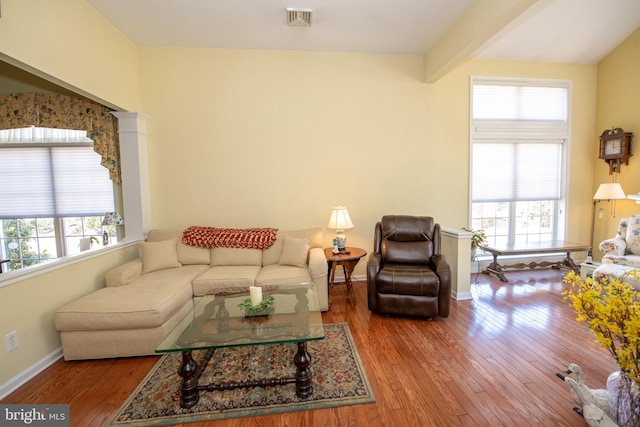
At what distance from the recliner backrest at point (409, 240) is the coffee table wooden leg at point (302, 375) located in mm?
1763

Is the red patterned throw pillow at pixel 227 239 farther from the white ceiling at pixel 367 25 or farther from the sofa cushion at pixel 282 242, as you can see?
the white ceiling at pixel 367 25

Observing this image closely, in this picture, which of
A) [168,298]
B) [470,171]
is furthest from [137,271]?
[470,171]

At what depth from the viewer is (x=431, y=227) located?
3391 millimetres

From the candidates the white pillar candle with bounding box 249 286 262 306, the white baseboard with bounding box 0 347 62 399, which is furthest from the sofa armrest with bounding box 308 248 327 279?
the white baseboard with bounding box 0 347 62 399

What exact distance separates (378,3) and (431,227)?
2490 mm

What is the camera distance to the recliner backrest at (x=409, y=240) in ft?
10.8

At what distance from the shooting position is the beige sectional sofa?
7.36 ft

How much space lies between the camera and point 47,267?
7.56 ft

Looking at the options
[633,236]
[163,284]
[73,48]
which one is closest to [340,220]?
[163,284]

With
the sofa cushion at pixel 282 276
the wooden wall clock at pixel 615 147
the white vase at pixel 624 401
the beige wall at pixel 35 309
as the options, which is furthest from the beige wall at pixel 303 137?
the white vase at pixel 624 401

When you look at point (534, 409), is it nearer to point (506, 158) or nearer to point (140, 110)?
point (506, 158)

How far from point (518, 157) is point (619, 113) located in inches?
57.5

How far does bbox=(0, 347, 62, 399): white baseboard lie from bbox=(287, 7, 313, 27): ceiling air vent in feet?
12.5

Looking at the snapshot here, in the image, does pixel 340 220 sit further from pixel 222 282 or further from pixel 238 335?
pixel 238 335
